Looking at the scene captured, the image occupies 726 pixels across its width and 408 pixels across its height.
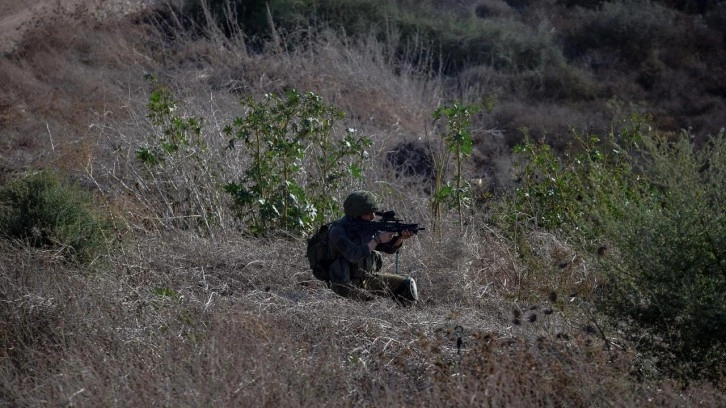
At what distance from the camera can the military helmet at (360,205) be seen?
21.8ft

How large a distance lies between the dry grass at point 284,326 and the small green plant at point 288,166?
0.36 meters

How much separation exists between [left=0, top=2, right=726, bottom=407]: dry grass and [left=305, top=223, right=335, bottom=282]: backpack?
18 centimetres

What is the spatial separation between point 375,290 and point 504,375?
7.13 ft

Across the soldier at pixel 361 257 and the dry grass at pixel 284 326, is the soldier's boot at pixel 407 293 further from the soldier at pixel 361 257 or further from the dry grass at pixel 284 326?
the dry grass at pixel 284 326

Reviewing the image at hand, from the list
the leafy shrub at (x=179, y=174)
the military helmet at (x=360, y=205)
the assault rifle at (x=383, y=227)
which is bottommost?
the leafy shrub at (x=179, y=174)

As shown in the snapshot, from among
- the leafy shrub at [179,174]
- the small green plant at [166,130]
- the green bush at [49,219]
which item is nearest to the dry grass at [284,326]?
the leafy shrub at [179,174]

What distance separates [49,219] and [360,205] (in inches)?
99.5

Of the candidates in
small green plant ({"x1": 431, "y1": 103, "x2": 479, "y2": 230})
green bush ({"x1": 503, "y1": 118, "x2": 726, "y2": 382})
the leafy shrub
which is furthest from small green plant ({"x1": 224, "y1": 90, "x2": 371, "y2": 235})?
green bush ({"x1": 503, "y1": 118, "x2": 726, "y2": 382})

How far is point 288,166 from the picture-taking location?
29.0 feet

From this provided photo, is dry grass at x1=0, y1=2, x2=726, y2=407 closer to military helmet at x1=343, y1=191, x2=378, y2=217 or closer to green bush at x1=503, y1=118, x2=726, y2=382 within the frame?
green bush at x1=503, y1=118, x2=726, y2=382

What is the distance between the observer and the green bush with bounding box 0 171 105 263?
737cm

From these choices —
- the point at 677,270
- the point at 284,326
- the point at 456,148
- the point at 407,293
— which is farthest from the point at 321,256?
the point at 677,270

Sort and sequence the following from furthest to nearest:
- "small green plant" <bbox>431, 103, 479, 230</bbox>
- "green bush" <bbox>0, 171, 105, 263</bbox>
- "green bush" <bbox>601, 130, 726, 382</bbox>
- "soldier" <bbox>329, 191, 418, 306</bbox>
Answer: "small green plant" <bbox>431, 103, 479, 230</bbox> < "green bush" <bbox>0, 171, 105, 263</bbox> < "soldier" <bbox>329, 191, 418, 306</bbox> < "green bush" <bbox>601, 130, 726, 382</bbox>

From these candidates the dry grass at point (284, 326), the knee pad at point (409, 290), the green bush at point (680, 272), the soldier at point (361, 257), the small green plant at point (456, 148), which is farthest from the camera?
the small green plant at point (456, 148)
